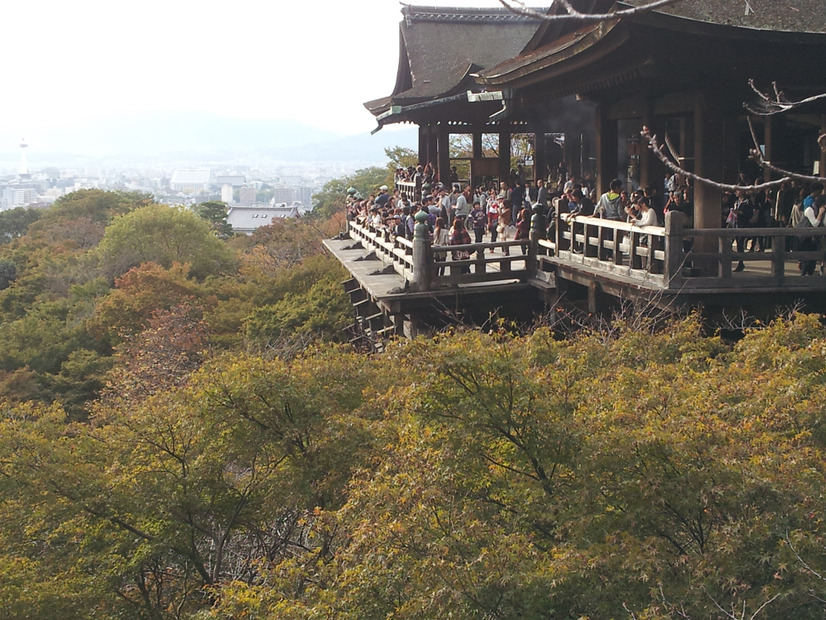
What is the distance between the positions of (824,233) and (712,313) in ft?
5.53

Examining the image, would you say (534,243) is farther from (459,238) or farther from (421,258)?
(421,258)

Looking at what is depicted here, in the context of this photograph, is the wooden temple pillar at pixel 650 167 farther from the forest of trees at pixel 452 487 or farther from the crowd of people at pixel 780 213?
the forest of trees at pixel 452 487

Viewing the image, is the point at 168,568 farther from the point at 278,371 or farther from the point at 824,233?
the point at 824,233

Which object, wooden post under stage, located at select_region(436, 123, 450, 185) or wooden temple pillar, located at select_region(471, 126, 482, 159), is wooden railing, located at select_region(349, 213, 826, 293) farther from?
wooden post under stage, located at select_region(436, 123, 450, 185)

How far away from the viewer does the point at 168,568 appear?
34.9 feet

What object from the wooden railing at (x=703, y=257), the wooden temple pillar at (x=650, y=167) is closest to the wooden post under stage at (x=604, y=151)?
the wooden temple pillar at (x=650, y=167)

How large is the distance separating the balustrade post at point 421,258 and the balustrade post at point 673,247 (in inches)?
179

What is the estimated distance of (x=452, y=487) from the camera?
6.78 meters

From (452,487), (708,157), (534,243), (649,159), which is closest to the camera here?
(452,487)

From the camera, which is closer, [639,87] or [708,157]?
[708,157]

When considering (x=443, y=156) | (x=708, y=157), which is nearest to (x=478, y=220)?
(x=443, y=156)

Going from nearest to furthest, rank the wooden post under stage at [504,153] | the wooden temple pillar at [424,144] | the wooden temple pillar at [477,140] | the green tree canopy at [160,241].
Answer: the wooden post under stage at [504,153] → the wooden temple pillar at [477,140] → the wooden temple pillar at [424,144] → the green tree canopy at [160,241]

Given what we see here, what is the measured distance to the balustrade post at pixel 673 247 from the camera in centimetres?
1123

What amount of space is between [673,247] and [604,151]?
224 inches
